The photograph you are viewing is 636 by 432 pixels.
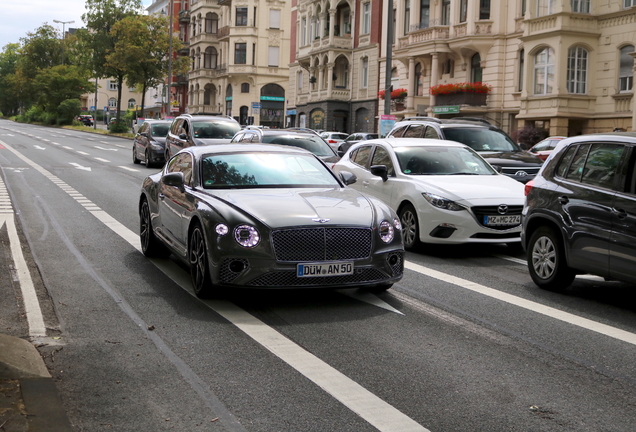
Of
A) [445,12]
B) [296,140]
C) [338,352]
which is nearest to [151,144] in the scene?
[296,140]

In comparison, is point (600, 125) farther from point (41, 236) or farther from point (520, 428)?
point (520, 428)

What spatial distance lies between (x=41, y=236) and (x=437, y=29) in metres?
35.6

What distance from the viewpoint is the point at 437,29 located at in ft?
147

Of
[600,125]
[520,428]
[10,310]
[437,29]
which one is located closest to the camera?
[520,428]

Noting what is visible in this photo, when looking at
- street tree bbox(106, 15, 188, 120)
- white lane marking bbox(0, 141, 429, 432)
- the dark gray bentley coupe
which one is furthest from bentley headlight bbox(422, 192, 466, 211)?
street tree bbox(106, 15, 188, 120)

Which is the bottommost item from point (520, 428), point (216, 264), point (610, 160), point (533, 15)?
point (520, 428)

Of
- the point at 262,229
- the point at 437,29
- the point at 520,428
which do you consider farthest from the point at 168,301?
the point at 437,29

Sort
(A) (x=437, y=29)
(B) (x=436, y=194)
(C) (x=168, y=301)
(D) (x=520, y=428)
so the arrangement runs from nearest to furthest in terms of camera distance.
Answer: (D) (x=520, y=428), (C) (x=168, y=301), (B) (x=436, y=194), (A) (x=437, y=29)

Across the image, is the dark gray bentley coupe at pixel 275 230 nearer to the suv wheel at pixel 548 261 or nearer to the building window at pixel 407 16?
the suv wheel at pixel 548 261

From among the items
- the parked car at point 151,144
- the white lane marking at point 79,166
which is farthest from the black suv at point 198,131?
the parked car at point 151,144

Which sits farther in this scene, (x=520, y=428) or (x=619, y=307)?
(x=619, y=307)

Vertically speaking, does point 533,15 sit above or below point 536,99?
above

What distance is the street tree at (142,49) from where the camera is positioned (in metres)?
68.9

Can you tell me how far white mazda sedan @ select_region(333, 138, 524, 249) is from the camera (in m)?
11.1
